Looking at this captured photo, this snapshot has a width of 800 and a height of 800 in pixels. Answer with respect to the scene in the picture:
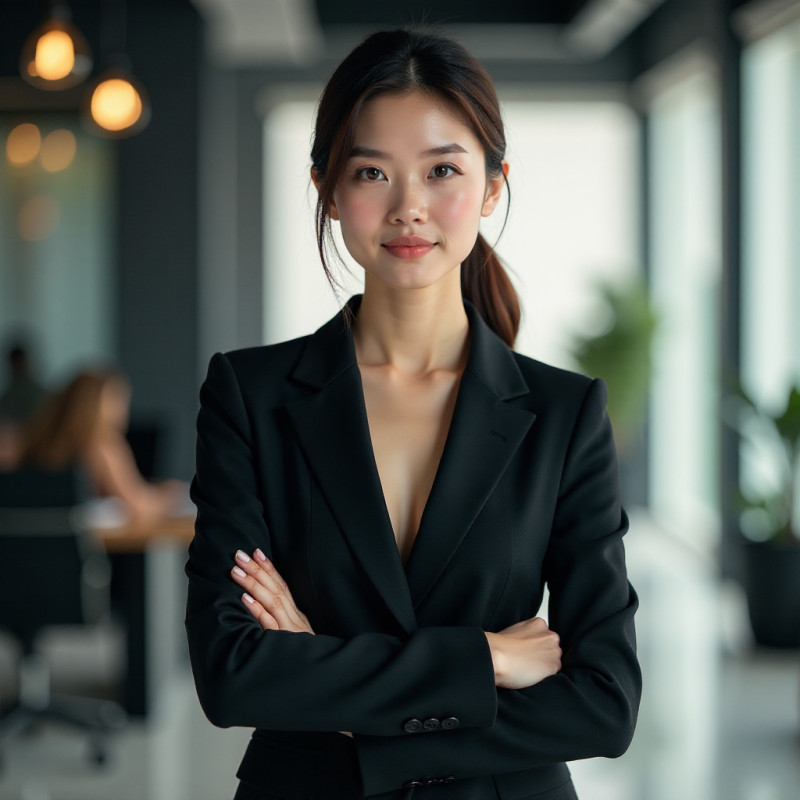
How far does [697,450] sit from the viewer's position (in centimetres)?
868

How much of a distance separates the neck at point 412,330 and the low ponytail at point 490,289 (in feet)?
0.27

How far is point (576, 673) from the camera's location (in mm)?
1472

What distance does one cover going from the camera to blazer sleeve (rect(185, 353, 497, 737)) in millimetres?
1374

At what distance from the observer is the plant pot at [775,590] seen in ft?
18.5

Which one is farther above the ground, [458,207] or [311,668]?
[458,207]

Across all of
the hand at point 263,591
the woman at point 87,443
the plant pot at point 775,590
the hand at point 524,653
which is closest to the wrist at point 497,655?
the hand at point 524,653

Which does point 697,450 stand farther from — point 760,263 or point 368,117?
point 368,117

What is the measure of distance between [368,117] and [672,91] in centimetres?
824

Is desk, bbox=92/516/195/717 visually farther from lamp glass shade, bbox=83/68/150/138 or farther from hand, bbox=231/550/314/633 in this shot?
hand, bbox=231/550/314/633

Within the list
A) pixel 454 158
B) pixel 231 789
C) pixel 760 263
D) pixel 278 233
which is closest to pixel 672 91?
pixel 760 263

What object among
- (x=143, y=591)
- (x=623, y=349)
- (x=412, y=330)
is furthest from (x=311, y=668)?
(x=623, y=349)

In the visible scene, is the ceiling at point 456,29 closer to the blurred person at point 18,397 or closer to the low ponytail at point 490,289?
the blurred person at point 18,397

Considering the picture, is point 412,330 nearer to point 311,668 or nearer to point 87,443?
point 311,668

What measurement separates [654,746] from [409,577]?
3387 millimetres
